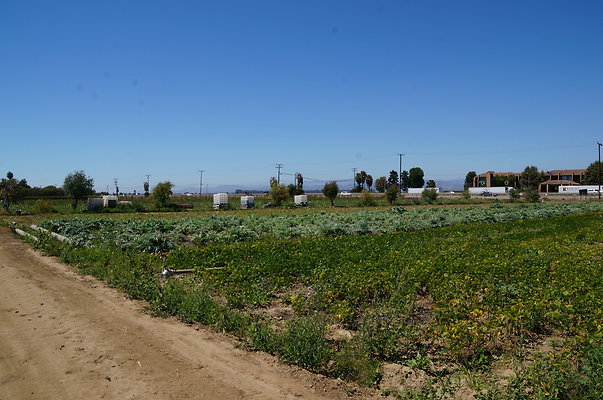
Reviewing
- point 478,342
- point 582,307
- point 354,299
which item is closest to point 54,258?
point 354,299

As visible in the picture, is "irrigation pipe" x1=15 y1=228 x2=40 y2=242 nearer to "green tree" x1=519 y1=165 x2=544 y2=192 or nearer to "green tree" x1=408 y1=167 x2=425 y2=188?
"green tree" x1=519 y1=165 x2=544 y2=192

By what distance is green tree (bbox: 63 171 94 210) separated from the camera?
57.5m

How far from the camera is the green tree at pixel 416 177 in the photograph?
175375mm

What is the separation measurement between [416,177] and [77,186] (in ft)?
462

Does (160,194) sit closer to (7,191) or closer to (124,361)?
(7,191)

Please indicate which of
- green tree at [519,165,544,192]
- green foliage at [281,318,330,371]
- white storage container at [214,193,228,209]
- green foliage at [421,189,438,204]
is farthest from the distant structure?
green foliage at [281,318,330,371]

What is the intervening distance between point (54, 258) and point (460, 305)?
15667mm

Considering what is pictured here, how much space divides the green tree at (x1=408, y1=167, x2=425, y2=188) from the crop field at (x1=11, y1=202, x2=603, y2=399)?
6417 inches

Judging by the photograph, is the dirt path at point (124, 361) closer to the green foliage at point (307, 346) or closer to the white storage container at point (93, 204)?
the green foliage at point (307, 346)

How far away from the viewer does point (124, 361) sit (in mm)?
6984

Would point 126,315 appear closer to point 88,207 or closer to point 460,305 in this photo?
point 460,305

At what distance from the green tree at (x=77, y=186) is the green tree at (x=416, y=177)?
452 ft

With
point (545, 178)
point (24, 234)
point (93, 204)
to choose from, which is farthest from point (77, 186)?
point (545, 178)

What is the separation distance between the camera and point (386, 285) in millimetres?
9844
